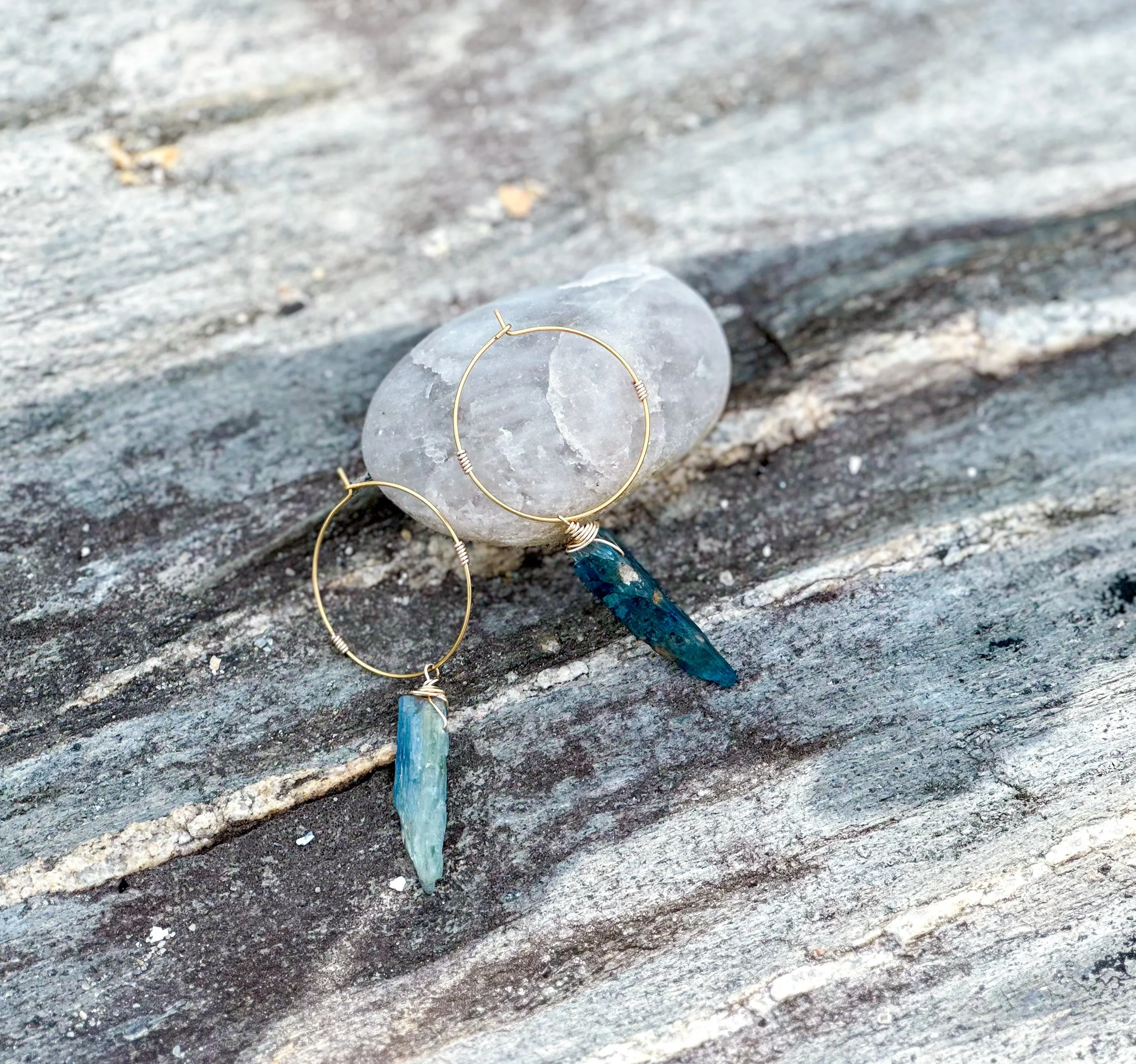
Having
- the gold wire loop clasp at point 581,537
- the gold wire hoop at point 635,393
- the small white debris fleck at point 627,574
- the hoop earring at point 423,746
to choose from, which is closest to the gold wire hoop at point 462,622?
the hoop earring at point 423,746

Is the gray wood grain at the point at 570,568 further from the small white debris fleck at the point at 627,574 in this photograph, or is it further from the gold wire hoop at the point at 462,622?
the small white debris fleck at the point at 627,574

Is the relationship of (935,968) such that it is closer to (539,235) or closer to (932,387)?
(932,387)

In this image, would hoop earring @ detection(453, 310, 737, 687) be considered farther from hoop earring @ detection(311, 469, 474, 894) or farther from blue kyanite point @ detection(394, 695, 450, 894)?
blue kyanite point @ detection(394, 695, 450, 894)

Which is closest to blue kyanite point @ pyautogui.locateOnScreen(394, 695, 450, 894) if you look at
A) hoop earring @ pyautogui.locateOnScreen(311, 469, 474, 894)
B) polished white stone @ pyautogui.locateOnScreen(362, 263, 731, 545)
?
hoop earring @ pyautogui.locateOnScreen(311, 469, 474, 894)

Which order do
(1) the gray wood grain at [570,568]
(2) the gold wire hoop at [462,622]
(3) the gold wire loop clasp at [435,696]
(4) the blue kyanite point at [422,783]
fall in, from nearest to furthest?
1. (1) the gray wood grain at [570,568]
2. (4) the blue kyanite point at [422,783]
3. (3) the gold wire loop clasp at [435,696]
4. (2) the gold wire hoop at [462,622]

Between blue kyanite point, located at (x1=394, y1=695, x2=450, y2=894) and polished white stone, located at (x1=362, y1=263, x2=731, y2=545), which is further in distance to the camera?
polished white stone, located at (x1=362, y1=263, x2=731, y2=545)

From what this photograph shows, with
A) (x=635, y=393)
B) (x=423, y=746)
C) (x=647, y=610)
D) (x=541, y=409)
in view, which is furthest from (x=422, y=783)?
(x=635, y=393)
